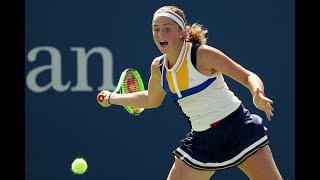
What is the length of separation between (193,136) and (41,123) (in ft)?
8.75

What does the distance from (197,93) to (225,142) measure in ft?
1.09

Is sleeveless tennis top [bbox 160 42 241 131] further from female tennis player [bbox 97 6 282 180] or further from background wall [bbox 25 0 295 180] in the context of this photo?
background wall [bbox 25 0 295 180]

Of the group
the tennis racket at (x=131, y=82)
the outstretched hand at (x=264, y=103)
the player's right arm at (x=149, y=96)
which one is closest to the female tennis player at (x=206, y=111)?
the player's right arm at (x=149, y=96)

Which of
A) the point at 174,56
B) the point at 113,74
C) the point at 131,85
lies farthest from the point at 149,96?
the point at 113,74

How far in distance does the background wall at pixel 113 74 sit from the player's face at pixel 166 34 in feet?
7.59

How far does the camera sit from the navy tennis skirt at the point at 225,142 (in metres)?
4.60

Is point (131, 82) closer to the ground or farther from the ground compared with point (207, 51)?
closer to the ground

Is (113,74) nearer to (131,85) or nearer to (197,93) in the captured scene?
(131,85)

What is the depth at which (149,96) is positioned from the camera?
509 cm

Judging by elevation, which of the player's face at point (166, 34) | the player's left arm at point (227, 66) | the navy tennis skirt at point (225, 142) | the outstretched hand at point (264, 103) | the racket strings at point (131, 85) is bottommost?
the navy tennis skirt at point (225, 142)

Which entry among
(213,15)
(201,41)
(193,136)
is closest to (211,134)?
(193,136)

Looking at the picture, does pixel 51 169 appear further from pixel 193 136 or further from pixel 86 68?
pixel 193 136

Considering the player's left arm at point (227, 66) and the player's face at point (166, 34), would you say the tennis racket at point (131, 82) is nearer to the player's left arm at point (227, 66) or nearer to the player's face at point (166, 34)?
the player's face at point (166, 34)

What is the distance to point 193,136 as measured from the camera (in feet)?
15.6
